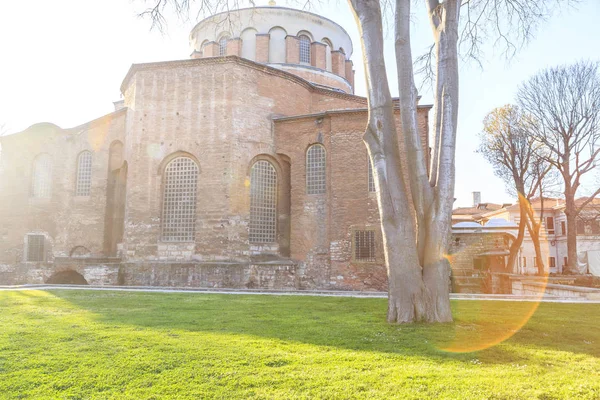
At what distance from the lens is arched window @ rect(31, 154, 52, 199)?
2247 centimetres

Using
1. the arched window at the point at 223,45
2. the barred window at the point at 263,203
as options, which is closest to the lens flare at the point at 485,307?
the barred window at the point at 263,203

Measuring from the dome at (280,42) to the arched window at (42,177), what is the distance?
32.3 ft

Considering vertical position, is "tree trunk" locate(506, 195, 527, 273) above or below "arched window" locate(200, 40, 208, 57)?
below

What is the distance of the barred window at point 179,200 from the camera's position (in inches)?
710

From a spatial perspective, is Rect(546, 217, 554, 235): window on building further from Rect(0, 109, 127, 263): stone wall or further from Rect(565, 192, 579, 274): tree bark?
Rect(0, 109, 127, 263): stone wall

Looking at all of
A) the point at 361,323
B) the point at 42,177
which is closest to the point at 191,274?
the point at 361,323

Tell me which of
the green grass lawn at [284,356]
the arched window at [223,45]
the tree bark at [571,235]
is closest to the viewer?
the green grass lawn at [284,356]

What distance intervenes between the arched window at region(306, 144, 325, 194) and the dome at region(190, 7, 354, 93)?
7.16 m

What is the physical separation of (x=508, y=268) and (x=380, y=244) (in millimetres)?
9135

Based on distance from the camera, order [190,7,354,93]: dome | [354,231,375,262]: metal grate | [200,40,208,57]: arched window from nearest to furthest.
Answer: [354,231,375,262]: metal grate, [190,7,354,93]: dome, [200,40,208,57]: arched window

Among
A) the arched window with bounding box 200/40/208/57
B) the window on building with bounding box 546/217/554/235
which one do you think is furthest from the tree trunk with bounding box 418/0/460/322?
the window on building with bounding box 546/217/554/235

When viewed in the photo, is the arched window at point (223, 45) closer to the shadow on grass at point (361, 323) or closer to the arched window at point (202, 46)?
the arched window at point (202, 46)

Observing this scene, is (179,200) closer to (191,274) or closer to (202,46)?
(191,274)

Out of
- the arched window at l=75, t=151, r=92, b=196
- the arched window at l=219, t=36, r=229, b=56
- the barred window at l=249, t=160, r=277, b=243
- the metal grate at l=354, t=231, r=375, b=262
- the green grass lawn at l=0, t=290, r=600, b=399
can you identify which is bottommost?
the green grass lawn at l=0, t=290, r=600, b=399
